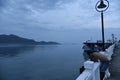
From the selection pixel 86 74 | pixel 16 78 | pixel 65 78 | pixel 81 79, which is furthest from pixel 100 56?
pixel 16 78

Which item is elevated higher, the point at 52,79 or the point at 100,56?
the point at 100,56

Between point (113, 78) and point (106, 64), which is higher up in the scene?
point (106, 64)

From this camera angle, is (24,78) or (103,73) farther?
(24,78)

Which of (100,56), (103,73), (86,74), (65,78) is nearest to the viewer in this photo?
(86,74)

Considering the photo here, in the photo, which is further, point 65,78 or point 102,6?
point 65,78

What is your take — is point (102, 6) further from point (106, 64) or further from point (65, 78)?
point (65, 78)

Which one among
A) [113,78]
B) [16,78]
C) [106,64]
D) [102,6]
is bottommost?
[16,78]

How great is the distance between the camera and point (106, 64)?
755cm

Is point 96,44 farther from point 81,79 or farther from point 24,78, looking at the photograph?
point 81,79

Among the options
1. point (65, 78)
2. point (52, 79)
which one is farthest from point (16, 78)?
point (65, 78)

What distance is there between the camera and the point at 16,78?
25.8 metres

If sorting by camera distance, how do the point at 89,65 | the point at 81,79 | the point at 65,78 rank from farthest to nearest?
the point at 65,78, the point at 89,65, the point at 81,79

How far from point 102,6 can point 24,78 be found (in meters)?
20.1

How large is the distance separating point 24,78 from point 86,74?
864 inches
